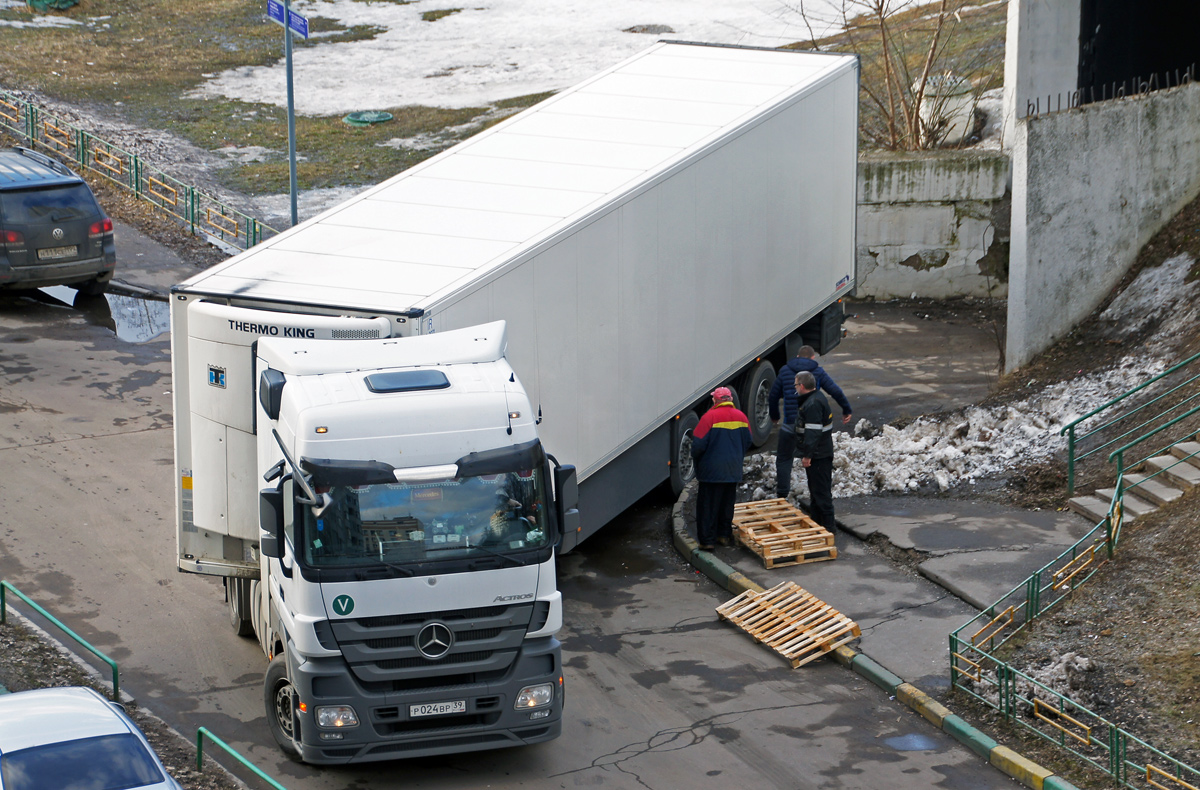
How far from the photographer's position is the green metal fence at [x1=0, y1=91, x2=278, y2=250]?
23.5m

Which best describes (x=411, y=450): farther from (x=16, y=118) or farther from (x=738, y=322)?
(x=16, y=118)

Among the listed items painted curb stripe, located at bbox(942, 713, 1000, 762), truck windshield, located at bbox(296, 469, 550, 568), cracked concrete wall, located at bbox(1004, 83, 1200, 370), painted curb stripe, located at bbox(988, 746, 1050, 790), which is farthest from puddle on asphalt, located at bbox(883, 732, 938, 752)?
cracked concrete wall, located at bbox(1004, 83, 1200, 370)

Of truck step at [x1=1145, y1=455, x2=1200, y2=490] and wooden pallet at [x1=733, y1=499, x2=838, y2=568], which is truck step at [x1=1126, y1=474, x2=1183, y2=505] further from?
wooden pallet at [x1=733, y1=499, x2=838, y2=568]

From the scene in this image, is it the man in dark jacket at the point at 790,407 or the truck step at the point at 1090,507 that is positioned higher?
the man in dark jacket at the point at 790,407

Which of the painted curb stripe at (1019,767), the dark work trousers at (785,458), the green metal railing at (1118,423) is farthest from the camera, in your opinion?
the dark work trousers at (785,458)

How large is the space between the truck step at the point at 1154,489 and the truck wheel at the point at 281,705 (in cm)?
841

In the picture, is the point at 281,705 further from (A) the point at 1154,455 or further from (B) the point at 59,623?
(A) the point at 1154,455

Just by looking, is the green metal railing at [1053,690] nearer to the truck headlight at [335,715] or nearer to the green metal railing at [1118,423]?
the green metal railing at [1118,423]

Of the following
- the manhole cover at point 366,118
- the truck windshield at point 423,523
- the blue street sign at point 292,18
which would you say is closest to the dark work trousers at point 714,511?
the truck windshield at point 423,523

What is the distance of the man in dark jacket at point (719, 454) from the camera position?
503 inches

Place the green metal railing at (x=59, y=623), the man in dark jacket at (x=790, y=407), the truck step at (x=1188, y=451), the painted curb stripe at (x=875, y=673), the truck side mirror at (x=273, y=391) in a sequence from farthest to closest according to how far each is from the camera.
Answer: the man in dark jacket at (x=790, y=407) < the truck step at (x=1188, y=451) < the painted curb stripe at (x=875, y=673) < the green metal railing at (x=59, y=623) < the truck side mirror at (x=273, y=391)

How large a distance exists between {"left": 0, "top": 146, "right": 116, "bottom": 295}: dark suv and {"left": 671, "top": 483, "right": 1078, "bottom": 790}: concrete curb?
11013mm

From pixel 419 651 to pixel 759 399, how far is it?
8.52m

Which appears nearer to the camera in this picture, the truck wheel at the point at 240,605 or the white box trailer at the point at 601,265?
the white box trailer at the point at 601,265
